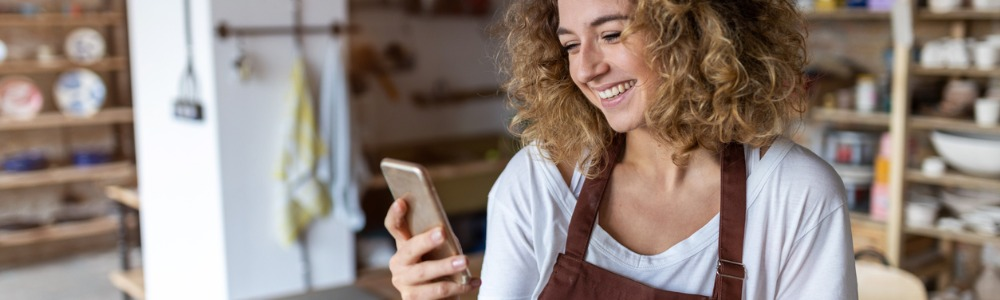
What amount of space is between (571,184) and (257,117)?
7.67ft

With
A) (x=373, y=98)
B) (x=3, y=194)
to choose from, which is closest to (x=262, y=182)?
(x=373, y=98)

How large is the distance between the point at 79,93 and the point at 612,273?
525 cm

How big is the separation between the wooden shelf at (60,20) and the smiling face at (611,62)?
4.98 m

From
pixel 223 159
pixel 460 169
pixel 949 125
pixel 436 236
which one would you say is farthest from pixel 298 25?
pixel 436 236

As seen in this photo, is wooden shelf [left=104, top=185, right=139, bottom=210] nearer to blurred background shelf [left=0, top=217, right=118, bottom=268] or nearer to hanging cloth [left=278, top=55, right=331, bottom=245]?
hanging cloth [left=278, top=55, right=331, bottom=245]

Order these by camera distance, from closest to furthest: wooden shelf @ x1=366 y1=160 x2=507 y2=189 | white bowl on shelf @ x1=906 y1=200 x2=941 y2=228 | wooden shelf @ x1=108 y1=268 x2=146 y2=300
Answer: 1. white bowl on shelf @ x1=906 y1=200 x2=941 y2=228
2. wooden shelf @ x1=108 y1=268 x2=146 y2=300
3. wooden shelf @ x1=366 y1=160 x2=507 y2=189

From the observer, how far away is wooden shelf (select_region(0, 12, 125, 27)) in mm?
5344

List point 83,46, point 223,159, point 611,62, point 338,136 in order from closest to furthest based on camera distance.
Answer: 1. point 611,62
2. point 223,159
3. point 338,136
4. point 83,46

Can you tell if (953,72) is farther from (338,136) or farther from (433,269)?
(433,269)

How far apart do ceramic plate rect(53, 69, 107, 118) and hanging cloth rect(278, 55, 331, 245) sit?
273 cm

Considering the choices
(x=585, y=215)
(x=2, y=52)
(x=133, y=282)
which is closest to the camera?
(x=585, y=215)

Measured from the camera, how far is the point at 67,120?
219 inches

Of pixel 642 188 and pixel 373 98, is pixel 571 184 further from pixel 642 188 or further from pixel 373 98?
pixel 373 98

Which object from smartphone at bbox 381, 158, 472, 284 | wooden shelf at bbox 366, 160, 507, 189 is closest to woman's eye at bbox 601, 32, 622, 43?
smartphone at bbox 381, 158, 472, 284
